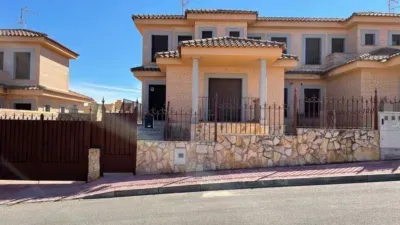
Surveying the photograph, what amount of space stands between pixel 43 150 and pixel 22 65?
15426mm

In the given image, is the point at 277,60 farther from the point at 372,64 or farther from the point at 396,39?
the point at 396,39

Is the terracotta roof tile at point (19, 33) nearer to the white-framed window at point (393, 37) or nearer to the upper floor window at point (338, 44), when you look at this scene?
the upper floor window at point (338, 44)

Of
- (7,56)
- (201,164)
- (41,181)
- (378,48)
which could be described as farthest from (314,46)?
(7,56)

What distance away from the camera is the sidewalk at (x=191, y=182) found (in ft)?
27.3

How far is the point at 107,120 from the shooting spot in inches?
394

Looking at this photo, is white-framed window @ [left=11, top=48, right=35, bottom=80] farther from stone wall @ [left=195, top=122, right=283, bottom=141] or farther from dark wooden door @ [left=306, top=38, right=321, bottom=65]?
dark wooden door @ [left=306, top=38, right=321, bottom=65]

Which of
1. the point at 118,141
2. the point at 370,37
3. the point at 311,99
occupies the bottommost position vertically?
the point at 118,141

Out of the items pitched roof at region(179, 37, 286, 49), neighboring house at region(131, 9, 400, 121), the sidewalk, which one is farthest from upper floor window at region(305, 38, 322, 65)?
the sidewalk

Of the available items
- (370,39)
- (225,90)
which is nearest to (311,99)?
(370,39)

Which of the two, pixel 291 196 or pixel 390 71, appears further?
pixel 390 71

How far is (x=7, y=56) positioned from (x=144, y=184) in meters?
18.7

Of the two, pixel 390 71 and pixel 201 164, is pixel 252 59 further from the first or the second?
pixel 390 71

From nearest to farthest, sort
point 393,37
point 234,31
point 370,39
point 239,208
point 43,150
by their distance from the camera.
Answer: point 239,208, point 43,150, point 234,31, point 370,39, point 393,37

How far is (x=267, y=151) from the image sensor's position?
10.4 metres
